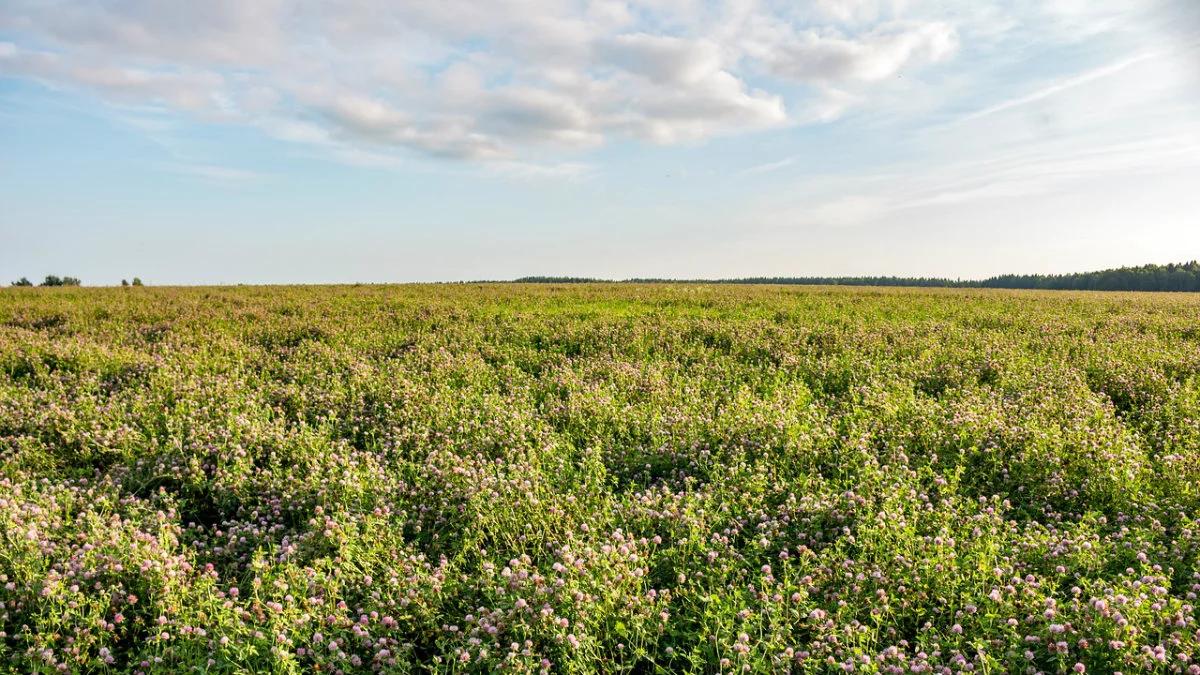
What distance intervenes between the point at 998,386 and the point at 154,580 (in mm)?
9400

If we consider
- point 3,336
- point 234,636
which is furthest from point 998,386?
point 3,336

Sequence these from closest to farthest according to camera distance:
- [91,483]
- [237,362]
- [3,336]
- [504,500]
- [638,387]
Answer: [504,500] < [91,483] < [638,387] < [237,362] < [3,336]

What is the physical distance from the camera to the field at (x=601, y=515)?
3.29 m

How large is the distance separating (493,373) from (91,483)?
468 cm

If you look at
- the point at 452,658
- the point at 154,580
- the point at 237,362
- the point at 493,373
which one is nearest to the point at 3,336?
the point at 237,362

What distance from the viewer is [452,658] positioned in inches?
127

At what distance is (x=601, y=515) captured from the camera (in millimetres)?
4551

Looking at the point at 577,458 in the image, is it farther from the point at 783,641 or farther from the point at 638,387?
the point at 783,641

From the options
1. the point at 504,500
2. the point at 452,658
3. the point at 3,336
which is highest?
the point at 3,336

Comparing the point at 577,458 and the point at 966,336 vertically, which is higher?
the point at 966,336

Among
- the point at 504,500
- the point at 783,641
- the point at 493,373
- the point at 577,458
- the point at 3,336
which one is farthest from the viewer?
the point at 3,336

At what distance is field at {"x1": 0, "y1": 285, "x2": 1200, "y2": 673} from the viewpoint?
329 centimetres

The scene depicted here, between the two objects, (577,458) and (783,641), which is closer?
(783,641)

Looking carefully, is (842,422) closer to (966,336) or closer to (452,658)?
(452,658)
